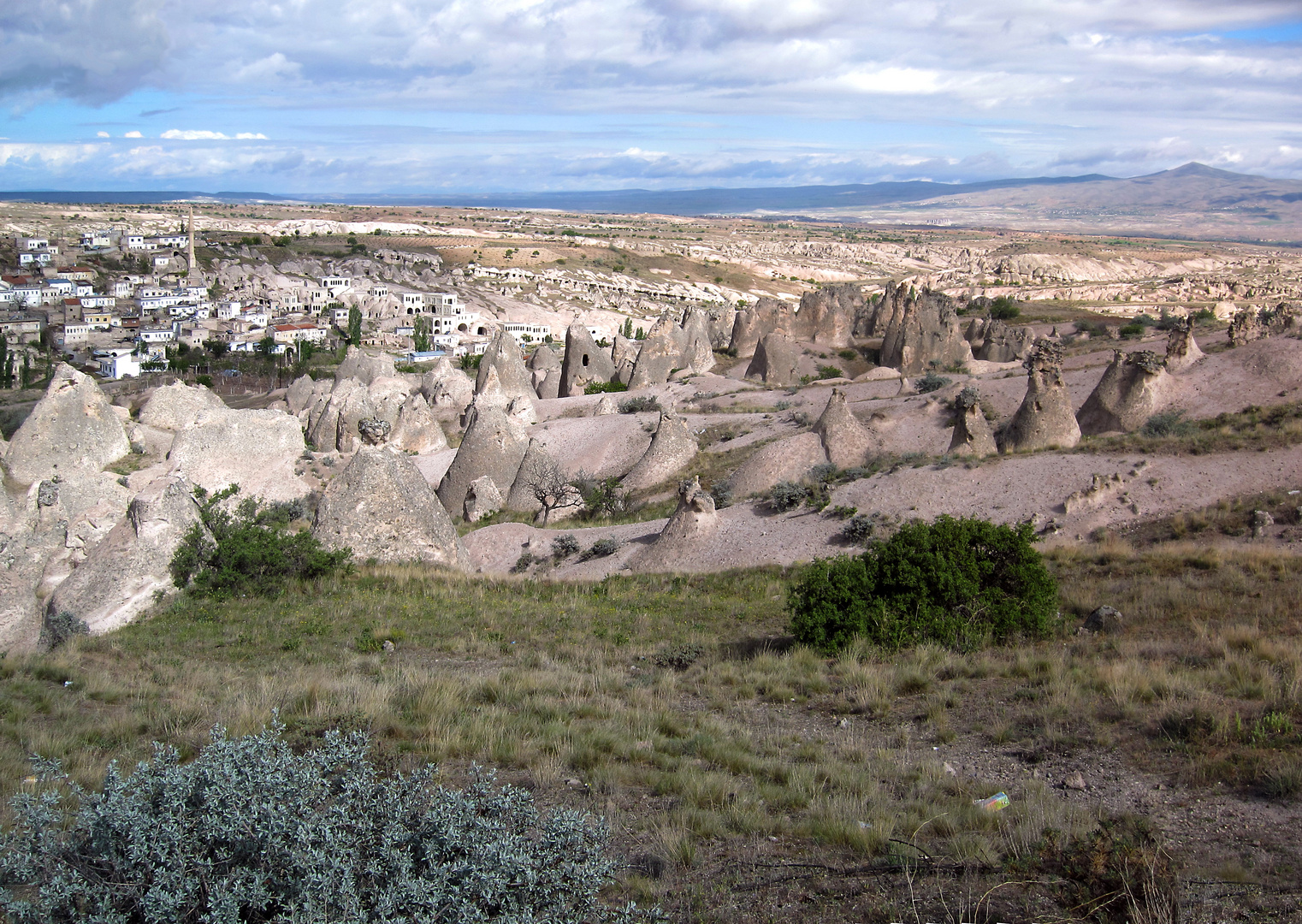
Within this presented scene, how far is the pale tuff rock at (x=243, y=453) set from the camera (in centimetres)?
1828

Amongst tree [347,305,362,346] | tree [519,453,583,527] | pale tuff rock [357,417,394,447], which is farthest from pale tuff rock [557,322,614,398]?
→ tree [347,305,362,346]

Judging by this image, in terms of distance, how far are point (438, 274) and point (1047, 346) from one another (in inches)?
4163

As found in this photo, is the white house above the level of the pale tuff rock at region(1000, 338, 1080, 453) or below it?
below

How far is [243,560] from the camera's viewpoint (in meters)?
11.6

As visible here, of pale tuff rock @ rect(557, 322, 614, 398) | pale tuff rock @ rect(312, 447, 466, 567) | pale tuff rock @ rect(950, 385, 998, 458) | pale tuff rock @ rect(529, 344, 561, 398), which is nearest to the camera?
pale tuff rock @ rect(312, 447, 466, 567)

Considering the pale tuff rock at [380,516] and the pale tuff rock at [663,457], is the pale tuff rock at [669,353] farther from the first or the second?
the pale tuff rock at [380,516]

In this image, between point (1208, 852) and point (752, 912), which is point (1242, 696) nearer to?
point (1208, 852)

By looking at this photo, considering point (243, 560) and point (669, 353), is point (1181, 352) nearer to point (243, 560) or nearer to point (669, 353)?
point (669, 353)

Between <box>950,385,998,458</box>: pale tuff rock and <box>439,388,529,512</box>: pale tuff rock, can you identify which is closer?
<box>950,385,998,458</box>: pale tuff rock

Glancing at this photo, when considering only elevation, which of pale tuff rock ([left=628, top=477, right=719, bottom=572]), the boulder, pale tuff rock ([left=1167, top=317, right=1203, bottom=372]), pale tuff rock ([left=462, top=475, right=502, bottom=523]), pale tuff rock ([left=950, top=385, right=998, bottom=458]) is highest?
pale tuff rock ([left=1167, top=317, right=1203, bottom=372])

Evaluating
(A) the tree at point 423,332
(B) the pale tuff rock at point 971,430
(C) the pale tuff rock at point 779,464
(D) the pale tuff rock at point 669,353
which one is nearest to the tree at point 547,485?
(C) the pale tuff rock at point 779,464

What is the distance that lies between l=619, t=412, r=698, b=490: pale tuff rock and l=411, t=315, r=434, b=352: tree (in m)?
58.1

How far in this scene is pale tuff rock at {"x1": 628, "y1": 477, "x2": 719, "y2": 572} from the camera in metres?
15.1

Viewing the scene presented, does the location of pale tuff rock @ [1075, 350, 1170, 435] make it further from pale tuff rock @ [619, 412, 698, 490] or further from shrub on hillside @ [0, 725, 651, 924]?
shrub on hillside @ [0, 725, 651, 924]
